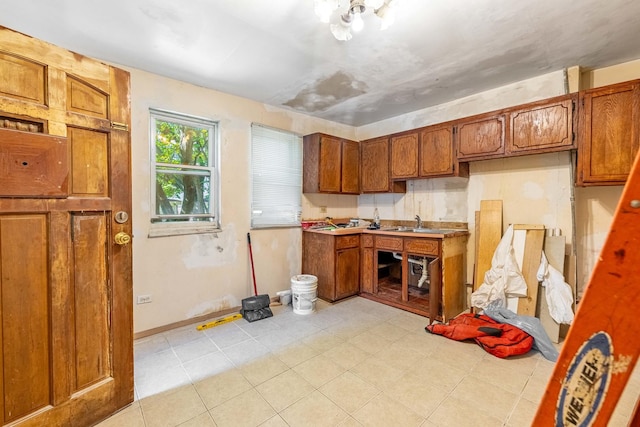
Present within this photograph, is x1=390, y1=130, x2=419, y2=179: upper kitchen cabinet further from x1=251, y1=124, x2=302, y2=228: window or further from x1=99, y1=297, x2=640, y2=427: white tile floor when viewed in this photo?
x1=99, y1=297, x2=640, y2=427: white tile floor

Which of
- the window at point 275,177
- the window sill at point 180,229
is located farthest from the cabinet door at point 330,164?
the window sill at point 180,229

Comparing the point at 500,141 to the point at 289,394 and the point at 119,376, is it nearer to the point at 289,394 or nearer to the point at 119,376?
the point at 289,394

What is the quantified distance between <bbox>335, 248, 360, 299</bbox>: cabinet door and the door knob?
2.38 metres

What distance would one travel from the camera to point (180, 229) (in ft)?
9.69

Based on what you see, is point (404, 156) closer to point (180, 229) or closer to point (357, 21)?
point (357, 21)

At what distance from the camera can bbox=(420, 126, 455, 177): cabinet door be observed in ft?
10.7

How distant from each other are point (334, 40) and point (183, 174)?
211 centimetres

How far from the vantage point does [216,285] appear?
3170 millimetres

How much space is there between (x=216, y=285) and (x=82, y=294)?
1.66 meters

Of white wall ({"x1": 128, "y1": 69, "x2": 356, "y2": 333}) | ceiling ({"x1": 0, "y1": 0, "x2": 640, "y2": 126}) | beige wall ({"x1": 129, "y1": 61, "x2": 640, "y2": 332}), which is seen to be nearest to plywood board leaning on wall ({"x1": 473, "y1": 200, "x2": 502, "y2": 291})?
beige wall ({"x1": 129, "y1": 61, "x2": 640, "y2": 332})

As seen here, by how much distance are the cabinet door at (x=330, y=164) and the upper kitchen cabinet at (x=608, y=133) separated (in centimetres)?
263

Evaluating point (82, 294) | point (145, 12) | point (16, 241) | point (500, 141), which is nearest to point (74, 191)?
point (16, 241)

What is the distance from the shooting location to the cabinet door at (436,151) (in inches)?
128

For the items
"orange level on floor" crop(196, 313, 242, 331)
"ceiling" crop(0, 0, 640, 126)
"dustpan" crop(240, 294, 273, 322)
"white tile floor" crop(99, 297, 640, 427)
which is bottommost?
"white tile floor" crop(99, 297, 640, 427)
